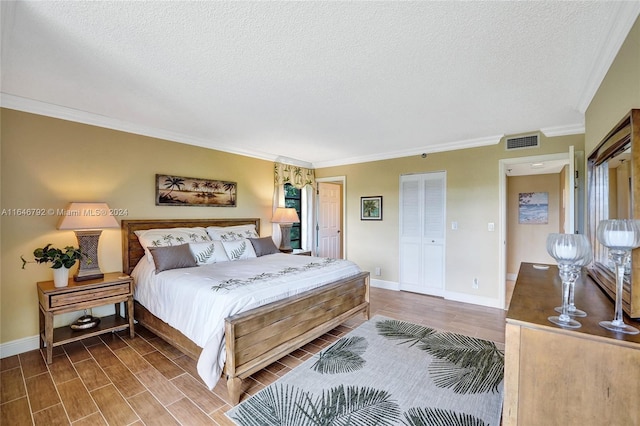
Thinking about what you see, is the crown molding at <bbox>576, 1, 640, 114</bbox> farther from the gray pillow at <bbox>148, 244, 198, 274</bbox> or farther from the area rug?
the gray pillow at <bbox>148, 244, 198, 274</bbox>

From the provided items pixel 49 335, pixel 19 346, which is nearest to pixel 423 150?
pixel 49 335

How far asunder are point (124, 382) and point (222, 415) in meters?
0.96

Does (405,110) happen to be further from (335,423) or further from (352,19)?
(335,423)

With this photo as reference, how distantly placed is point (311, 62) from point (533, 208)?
5.64 meters

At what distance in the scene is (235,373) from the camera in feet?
6.71

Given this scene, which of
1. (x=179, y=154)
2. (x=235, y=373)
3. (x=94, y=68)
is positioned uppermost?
(x=94, y=68)

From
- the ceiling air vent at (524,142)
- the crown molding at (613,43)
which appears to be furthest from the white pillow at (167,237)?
the ceiling air vent at (524,142)

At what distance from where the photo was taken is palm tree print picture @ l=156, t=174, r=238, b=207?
379cm

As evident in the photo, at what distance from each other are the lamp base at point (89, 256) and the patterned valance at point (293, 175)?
2893 mm

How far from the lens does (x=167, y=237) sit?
11.3 ft

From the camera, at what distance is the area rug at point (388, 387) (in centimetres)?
188

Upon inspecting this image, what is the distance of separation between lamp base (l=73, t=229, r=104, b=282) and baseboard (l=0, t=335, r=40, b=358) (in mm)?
679

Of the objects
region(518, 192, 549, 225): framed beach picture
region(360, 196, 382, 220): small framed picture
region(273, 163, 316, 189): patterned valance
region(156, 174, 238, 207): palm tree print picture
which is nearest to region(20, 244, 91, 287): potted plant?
region(156, 174, 238, 207): palm tree print picture

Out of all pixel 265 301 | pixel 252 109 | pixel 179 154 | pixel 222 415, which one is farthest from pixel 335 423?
pixel 179 154
